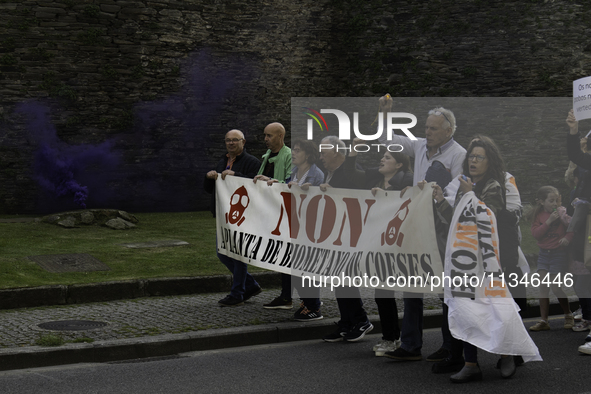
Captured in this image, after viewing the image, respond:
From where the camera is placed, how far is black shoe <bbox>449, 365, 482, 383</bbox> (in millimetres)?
5504

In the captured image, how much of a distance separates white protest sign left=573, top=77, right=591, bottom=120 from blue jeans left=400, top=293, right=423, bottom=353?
12.3ft

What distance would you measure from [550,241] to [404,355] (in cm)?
230

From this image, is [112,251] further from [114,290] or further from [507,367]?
[507,367]

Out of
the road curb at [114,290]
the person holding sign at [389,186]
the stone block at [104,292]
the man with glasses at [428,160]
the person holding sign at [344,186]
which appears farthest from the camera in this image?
the stone block at [104,292]

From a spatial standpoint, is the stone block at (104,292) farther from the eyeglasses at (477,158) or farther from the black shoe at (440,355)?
the eyeglasses at (477,158)

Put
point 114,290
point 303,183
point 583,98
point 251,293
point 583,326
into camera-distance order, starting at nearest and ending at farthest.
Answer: point 303,183
point 583,326
point 251,293
point 114,290
point 583,98

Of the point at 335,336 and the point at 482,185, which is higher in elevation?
the point at 482,185

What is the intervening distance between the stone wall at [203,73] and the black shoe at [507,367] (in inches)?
540

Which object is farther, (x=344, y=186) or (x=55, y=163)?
(x=55, y=163)

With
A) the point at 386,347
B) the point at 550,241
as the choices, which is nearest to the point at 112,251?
the point at 386,347

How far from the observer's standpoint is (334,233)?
22.6 feet

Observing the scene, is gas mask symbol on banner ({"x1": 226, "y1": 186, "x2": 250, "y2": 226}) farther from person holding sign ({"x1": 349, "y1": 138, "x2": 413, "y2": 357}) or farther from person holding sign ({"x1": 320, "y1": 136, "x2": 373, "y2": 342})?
person holding sign ({"x1": 349, "y1": 138, "x2": 413, "y2": 357})

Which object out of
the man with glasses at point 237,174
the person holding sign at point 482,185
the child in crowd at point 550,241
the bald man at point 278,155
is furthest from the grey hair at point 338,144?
the child in crowd at point 550,241

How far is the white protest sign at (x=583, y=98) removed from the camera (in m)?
8.60
